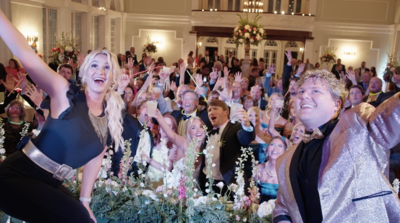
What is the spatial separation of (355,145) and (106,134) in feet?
3.95

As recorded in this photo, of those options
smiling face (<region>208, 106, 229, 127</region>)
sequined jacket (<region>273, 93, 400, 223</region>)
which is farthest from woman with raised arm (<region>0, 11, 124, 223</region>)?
smiling face (<region>208, 106, 229, 127</region>)

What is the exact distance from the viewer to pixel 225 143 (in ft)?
10.3

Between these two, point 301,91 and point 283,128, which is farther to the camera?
point 283,128

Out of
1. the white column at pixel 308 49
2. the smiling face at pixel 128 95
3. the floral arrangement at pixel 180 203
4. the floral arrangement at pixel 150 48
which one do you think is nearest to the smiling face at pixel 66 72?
the smiling face at pixel 128 95

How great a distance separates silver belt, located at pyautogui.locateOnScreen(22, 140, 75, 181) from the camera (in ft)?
5.35

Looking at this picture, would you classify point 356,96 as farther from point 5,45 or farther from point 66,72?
point 5,45

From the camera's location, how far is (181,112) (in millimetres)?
4531

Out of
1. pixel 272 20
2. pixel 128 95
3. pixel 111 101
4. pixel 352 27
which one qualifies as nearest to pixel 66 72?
pixel 128 95

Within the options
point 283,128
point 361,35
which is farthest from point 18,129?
point 361,35

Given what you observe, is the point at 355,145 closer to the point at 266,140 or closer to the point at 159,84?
the point at 266,140

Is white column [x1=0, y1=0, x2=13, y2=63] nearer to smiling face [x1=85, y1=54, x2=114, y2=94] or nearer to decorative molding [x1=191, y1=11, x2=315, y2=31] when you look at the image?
smiling face [x1=85, y1=54, x2=114, y2=94]

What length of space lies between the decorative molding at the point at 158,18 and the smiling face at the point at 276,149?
12.3 m

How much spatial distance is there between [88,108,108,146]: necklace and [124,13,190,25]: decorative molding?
1345 centimetres

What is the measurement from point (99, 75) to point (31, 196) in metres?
0.67
